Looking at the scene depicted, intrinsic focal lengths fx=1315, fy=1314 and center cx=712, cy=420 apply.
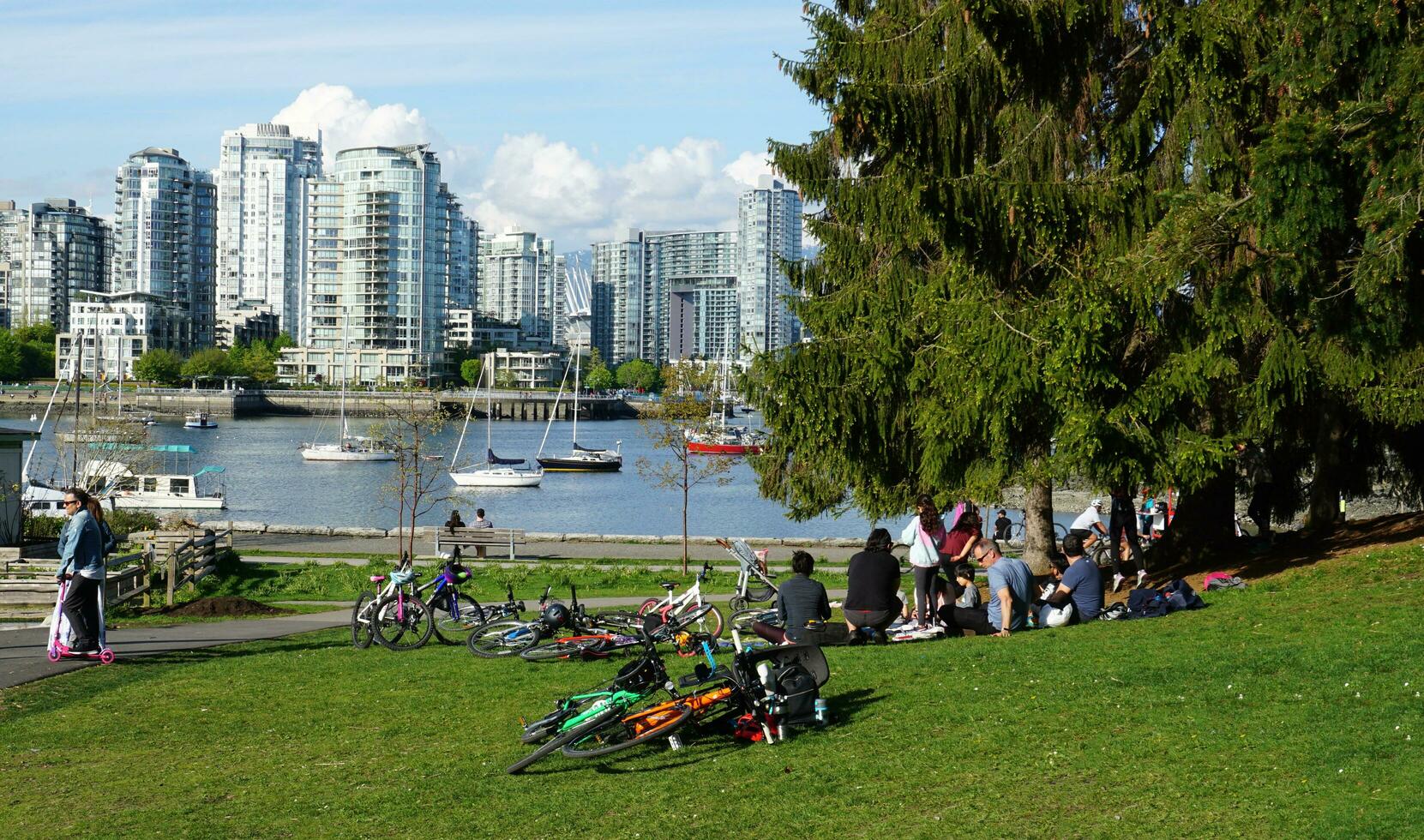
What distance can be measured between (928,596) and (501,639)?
15.0ft

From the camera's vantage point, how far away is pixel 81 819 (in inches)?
320

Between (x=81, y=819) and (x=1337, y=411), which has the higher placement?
(x=1337, y=411)

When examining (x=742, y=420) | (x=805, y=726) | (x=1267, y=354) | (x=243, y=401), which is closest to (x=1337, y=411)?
(x=1267, y=354)

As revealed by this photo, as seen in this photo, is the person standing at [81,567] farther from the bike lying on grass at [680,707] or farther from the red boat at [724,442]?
the red boat at [724,442]

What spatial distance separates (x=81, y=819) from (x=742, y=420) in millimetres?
143955

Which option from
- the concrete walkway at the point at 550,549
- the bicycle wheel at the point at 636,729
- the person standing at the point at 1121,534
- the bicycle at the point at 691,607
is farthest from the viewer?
the concrete walkway at the point at 550,549

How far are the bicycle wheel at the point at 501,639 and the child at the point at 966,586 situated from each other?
15.4ft

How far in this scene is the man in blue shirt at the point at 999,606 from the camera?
1334cm

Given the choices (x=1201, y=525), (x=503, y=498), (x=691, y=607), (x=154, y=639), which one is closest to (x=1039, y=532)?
(x=1201, y=525)

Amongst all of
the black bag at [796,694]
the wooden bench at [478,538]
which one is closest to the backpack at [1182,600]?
the black bag at [796,694]

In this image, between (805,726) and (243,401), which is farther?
(243,401)

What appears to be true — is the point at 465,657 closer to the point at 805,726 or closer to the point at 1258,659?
the point at 805,726

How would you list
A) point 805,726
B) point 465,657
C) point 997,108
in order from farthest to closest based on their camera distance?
point 997,108 < point 465,657 < point 805,726

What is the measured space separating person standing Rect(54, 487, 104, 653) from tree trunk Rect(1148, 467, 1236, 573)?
49.2ft
